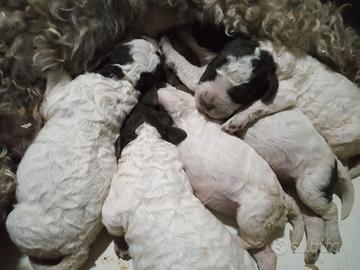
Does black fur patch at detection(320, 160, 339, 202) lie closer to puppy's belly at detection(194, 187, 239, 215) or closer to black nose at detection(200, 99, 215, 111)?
puppy's belly at detection(194, 187, 239, 215)

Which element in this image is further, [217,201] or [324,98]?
[324,98]

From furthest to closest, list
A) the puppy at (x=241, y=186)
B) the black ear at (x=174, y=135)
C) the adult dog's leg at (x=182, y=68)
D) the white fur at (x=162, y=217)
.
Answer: the adult dog's leg at (x=182, y=68) < the black ear at (x=174, y=135) < the puppy at (x=241, y=186) < the white fur at (x=162, y=217)

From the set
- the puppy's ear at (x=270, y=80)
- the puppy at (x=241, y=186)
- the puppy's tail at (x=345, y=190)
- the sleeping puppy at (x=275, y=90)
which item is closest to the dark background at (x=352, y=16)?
the sleeping puppy at (x=275, y=90)

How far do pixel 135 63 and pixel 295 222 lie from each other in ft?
1.96

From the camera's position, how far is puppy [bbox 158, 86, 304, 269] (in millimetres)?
1279

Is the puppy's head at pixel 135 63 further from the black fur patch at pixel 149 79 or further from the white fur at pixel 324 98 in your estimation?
the white fur at pixel 324 98

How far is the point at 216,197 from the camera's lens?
1.32 metres

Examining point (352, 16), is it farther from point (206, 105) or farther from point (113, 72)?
point (113, 72)

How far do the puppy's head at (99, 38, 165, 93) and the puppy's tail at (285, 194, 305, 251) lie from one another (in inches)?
19.2

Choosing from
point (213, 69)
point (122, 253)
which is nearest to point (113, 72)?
point (213, 69)

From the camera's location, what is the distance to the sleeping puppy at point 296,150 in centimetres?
135

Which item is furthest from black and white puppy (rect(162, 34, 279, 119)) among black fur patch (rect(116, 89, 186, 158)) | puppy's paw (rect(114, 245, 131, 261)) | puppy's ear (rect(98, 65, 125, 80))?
puppy's paw (rect(114, 245, 131, 261))

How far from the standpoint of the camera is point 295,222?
4.53 ft

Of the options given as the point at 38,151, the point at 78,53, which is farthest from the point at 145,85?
the point at 38,151
